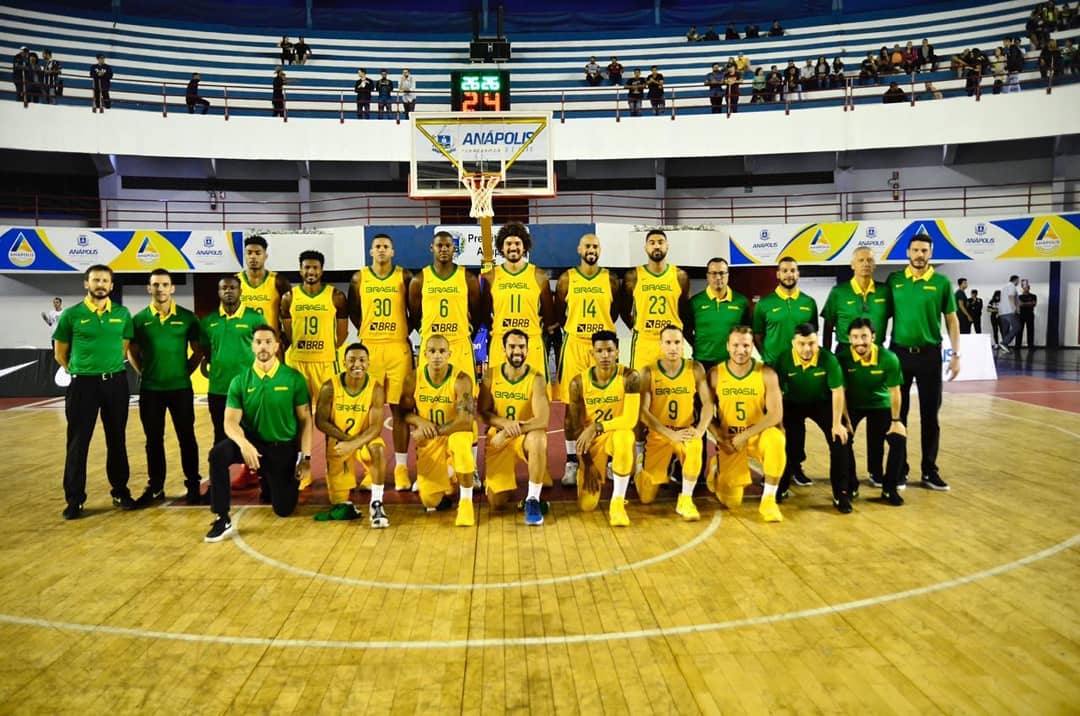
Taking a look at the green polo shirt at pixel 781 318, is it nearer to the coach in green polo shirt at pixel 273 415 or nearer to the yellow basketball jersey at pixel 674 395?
the yellow basketball jersey at pixel 674 395

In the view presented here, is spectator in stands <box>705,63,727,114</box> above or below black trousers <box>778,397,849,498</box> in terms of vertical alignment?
above

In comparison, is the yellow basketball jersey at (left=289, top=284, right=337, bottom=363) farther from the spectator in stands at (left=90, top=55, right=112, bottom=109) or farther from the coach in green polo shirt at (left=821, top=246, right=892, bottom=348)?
the spectator in stands at (left=90, top=55, right=112, bottom=109)

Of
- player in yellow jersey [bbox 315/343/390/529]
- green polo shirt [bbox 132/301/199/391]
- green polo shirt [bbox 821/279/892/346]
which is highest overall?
green polo shirt [bbox 821/279/892/346]

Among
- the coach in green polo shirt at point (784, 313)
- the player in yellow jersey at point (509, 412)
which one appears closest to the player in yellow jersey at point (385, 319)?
the player in yellow jersey at point (509, 412)

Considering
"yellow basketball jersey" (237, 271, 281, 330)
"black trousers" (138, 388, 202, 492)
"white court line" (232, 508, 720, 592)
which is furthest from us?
"yellow basketball jersey" (237, 271, 281, 330)

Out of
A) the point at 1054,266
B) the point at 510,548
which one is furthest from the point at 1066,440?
the point at 1054,266

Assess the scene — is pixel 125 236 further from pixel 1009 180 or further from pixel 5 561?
pixel 1009 180

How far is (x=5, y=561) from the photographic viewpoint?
5.42 m

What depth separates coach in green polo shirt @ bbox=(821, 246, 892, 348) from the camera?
23.7 feet

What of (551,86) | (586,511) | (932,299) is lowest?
(586,511)

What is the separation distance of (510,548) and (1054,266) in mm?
22068

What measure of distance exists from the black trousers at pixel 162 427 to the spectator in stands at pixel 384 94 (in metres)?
17.3

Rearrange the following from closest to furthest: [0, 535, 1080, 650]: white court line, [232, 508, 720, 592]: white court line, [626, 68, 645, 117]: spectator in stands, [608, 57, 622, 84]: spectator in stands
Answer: [0, 535, 1080, 650]: white court line < [232, 508, 720, 592]: white court line < [626, 68, 645, 117]: spectator in stands < [608, 57, 622, 84]: spectator in stands

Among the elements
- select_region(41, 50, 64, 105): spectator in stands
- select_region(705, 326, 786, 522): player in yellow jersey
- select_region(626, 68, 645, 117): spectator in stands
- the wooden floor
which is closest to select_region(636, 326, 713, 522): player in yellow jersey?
select_region(705, 326, 786, 522): player in yellow jersey
